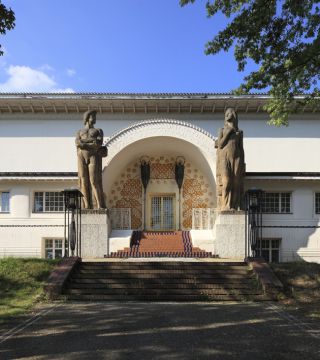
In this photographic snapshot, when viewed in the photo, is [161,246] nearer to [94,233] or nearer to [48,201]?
[94,233]

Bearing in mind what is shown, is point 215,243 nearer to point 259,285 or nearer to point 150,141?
point 259,285

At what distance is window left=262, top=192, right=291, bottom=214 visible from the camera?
64.5 ft

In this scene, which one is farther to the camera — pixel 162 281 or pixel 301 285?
pixel 162 281

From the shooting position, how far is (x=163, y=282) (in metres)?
12.2

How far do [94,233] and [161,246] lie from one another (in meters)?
3.08

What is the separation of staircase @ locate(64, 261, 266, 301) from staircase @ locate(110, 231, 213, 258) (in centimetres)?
340

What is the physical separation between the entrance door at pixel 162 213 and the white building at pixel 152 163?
0.16ft

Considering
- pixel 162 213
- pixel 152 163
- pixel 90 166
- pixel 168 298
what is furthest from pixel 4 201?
pixel 168 298

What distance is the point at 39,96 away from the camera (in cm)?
2189

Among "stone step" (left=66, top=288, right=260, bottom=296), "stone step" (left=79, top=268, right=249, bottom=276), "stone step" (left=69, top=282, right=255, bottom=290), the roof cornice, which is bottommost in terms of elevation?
"stone step" (left=66, top=288, right=260, bottom=296)

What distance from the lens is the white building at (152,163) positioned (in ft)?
63.6

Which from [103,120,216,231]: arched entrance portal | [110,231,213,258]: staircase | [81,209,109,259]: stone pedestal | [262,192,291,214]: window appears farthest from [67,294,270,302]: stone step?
[103,120,216,231]: arched entrance portal

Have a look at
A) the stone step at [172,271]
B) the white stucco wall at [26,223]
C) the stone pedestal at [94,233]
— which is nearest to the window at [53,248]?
the white stucco wall at [26,223]

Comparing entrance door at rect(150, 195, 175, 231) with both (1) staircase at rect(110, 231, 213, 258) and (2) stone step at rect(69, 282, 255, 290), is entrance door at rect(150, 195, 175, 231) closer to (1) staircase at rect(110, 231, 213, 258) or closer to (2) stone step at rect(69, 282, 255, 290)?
(1) staircase at rect(110, 231, 213, 258)
